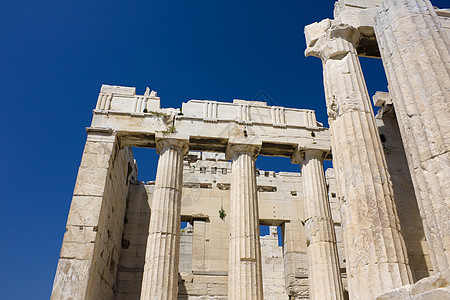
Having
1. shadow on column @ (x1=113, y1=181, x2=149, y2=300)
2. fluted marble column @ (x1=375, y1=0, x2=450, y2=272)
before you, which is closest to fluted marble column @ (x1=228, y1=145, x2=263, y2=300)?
shadow on column @ (x1=113, y1=181, x2=149, y2=300)

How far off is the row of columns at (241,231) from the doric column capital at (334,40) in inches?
250

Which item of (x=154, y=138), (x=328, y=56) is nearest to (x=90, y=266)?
(x=154, y=138)

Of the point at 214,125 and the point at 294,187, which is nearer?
the point at 214,125

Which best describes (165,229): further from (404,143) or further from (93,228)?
(404,143)

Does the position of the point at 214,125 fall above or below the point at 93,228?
above

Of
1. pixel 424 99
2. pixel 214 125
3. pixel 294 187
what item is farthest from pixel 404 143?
pixel 294 187

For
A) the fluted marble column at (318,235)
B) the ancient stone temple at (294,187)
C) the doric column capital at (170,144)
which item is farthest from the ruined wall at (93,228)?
the fluted marble column at (318,235)

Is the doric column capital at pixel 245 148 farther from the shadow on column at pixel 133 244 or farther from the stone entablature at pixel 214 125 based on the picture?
the shadow on column at pixel 133 244

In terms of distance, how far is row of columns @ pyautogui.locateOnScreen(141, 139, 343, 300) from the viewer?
13.1 m

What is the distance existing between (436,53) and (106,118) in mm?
12481

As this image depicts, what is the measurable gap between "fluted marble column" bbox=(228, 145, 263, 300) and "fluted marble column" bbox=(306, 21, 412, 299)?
20.9 feet

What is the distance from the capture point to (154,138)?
15.9 meters

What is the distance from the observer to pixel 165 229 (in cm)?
1375

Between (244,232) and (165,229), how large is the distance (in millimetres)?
2939
